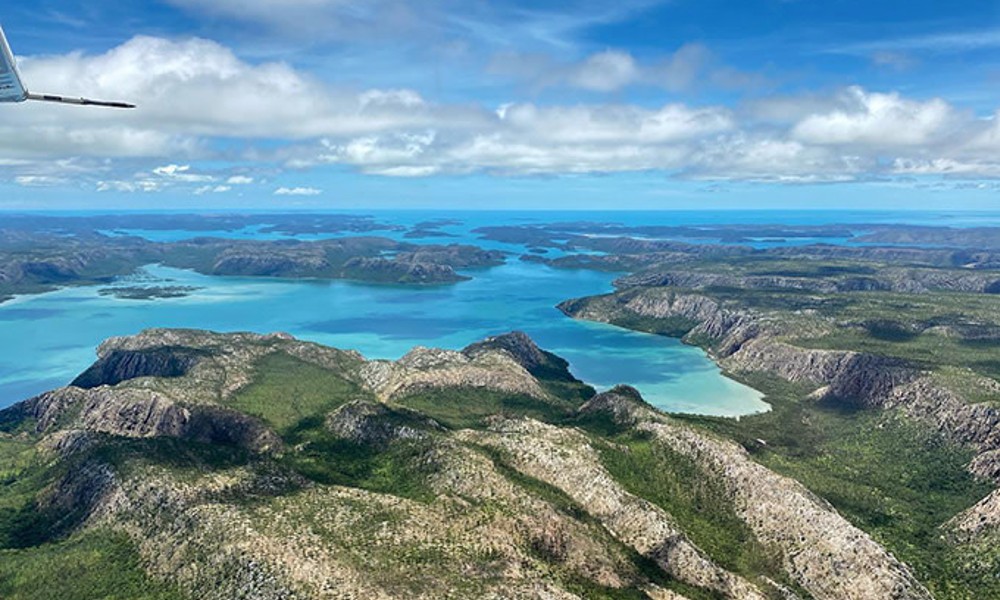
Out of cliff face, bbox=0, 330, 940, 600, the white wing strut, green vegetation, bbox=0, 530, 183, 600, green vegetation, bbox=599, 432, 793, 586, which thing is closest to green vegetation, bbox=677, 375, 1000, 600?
cliff face, bbox=0, 330, 940, 600

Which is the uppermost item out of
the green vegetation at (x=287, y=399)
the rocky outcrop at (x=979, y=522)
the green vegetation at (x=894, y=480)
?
the green vegetation at (x=287, y=399)

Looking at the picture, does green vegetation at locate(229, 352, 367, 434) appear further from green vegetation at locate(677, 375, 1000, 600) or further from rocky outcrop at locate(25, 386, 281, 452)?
green vegetation at locate(677, 375, 1000, 600)

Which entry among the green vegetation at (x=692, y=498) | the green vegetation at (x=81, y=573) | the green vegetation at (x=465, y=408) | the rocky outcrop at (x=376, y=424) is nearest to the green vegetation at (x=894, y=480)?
the green vegetation at (x=692, y=498)

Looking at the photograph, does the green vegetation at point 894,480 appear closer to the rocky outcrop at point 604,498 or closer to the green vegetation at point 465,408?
the rocky outcrop at point 604,498

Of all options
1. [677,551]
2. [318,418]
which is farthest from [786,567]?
[318,418]

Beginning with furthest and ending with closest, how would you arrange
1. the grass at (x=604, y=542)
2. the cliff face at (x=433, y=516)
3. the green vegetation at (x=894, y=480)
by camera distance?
the green vegetation at (x=894, y=480)
the grass at (x=604, y=542)
the cliff face at (x=433, y=516)

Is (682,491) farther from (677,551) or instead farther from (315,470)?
(315,470)
